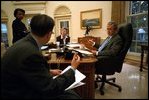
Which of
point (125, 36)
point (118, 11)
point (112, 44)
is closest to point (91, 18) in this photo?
point (118, 11)

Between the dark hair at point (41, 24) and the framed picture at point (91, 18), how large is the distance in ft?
12.7

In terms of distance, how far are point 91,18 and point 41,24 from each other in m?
4.14

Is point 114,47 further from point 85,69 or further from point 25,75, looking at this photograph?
point 25,75

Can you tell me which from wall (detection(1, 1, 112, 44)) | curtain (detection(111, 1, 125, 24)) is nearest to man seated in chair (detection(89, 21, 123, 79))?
curtain (detection(111, 1, 125, 24))

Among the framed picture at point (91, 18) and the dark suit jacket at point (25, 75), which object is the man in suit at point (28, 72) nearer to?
the dark suit jacket at point (25, 75)

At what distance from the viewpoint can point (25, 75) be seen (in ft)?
2.72

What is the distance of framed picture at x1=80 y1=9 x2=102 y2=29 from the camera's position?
470cm

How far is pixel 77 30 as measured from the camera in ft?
17.1

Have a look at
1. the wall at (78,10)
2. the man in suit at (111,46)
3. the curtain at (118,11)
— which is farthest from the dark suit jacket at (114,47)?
the wall at (78,10)

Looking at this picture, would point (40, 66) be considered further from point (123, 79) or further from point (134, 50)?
point (134, 50)

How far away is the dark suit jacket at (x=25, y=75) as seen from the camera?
0.83 meters

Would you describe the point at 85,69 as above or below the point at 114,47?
below

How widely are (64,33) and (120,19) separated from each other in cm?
142

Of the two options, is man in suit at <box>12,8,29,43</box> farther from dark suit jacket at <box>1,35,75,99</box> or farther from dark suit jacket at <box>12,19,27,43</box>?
dark suit jacket at <box>1,35,75,99</box>
